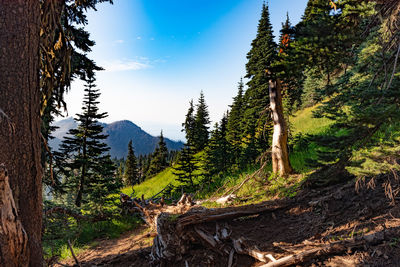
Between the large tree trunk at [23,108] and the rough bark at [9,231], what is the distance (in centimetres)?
6

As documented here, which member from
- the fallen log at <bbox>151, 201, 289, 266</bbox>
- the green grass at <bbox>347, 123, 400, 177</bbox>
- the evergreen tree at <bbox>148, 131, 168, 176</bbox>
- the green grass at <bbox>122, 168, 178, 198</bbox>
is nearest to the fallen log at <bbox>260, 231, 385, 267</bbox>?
the fallen log at <bbox>151, 201, 289, 266</bbox>

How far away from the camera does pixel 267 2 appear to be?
11062 millimetres

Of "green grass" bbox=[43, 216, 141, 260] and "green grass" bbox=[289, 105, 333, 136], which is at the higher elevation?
"green grass" bbox=[289, 105, 333, 136]

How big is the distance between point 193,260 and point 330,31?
24.8ft

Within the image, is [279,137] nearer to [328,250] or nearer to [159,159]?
[328,250]

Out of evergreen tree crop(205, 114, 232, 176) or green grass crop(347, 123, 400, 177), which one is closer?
green grass crop(347, 123, 400, 177)

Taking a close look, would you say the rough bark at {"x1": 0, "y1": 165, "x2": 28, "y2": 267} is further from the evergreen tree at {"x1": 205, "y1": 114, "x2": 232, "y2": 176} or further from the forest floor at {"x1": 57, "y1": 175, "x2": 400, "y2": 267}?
the evergreen tree at {"x1": 205, "y1": 114, "x2": 232, "y2": 176}

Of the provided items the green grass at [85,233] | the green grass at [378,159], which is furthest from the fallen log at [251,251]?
the green grass at [85,233]

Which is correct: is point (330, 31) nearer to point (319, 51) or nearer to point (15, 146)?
point (319, 51)

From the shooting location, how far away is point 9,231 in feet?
6.69

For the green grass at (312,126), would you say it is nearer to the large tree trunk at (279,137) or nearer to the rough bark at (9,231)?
the large tree trunk at (279,137)

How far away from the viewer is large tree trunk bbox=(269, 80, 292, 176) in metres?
8.87

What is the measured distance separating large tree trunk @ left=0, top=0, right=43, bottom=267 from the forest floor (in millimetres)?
2471

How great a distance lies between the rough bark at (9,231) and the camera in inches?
77.9
